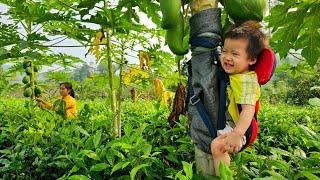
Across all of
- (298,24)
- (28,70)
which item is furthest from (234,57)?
(28,70)

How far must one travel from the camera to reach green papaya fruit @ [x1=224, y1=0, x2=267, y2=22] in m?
1.41

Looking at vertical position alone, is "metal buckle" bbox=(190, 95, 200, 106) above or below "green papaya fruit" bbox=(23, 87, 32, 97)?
above

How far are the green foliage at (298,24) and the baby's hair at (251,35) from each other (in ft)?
1.54

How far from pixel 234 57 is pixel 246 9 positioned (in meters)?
0.19

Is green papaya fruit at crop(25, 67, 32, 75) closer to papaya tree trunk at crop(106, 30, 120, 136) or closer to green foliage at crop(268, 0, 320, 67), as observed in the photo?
papaya tree trunk at crop(106, 30, 120, 136)

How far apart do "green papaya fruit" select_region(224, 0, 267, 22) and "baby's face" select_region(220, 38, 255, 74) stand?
4.0 inches

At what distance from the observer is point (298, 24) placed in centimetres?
199

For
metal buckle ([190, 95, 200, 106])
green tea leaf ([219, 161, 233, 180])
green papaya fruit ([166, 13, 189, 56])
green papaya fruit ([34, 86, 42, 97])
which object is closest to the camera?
green tea leaf ([219, 161, 233, 180])

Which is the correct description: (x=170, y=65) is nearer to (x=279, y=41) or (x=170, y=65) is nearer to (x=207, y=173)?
(x=279, y=41)

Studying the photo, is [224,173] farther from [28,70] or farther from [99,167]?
[28,70]

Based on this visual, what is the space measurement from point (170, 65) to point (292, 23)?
1529 millimetres

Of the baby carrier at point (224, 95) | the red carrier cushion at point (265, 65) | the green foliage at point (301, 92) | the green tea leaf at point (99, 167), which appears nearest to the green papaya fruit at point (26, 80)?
the green tea leaf at point (99, 167)

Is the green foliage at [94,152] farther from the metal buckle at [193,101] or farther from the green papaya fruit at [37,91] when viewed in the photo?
the green papaya fruit at [37,91]

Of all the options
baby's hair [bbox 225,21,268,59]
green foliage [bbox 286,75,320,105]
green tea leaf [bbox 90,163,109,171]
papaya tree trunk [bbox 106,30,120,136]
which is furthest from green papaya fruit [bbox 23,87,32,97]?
green foliage [bbox 286,75,320,105]
